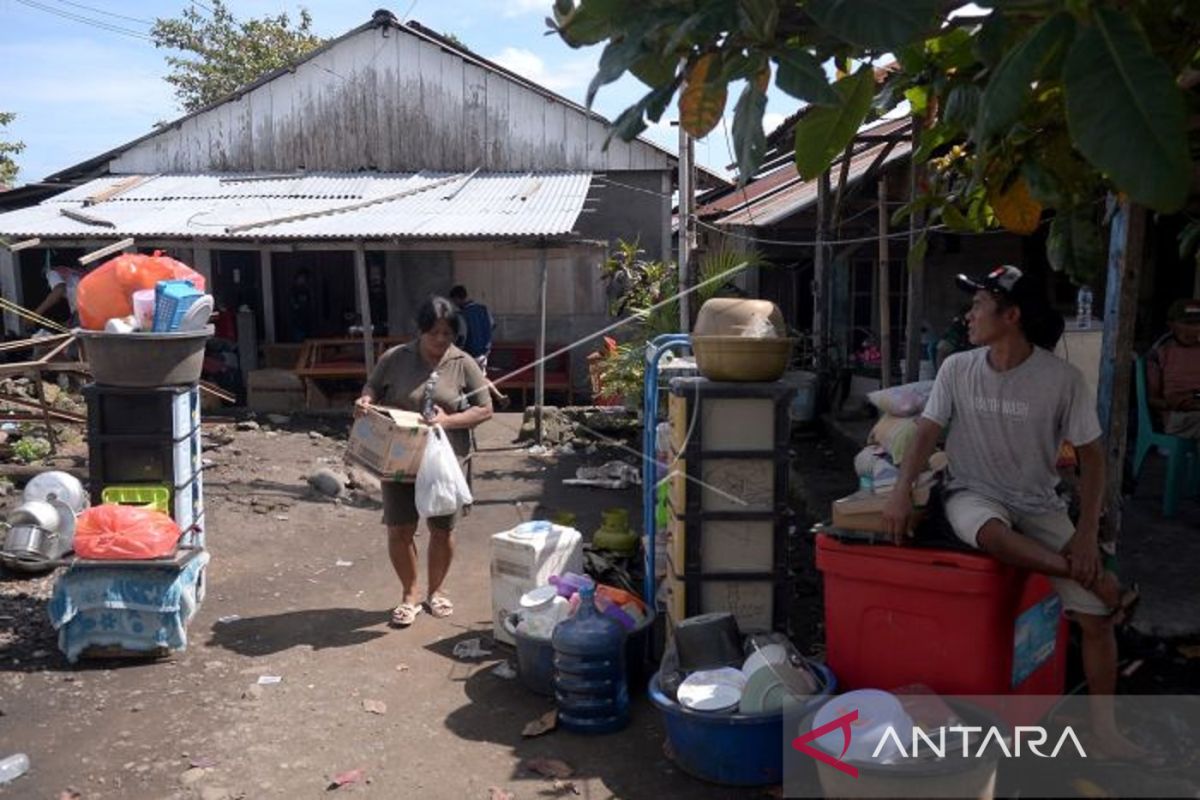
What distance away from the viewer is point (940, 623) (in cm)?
340

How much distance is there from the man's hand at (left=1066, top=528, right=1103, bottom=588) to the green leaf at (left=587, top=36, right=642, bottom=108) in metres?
2.44

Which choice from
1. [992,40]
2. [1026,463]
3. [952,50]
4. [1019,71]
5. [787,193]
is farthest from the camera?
[787,193]

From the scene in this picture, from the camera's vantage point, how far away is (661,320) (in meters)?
10.6

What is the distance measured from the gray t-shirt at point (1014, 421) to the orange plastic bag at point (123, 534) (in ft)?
12.0

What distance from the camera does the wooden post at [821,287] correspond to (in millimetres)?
9281

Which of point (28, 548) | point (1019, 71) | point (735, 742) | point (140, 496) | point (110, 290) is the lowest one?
point (735, 742)

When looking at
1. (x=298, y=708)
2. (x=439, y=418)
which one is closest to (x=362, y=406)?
(x=439, y=418)

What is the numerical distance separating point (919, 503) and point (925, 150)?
1.26m

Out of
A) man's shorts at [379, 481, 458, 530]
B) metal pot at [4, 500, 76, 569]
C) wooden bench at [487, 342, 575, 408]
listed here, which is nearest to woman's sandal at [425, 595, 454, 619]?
man's shorts at [379, 481, 458, 530]

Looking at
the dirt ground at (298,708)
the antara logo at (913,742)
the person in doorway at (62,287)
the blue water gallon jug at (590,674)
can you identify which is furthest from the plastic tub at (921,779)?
the person in doorway at (62,287)

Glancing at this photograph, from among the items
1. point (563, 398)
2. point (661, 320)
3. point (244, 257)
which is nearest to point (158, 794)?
point (661, 320)

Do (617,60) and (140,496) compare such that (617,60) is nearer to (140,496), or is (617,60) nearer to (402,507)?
(402,507)

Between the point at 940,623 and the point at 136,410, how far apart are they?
436 cm

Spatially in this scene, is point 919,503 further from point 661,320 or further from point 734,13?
point 661,320
